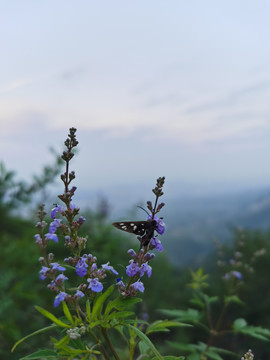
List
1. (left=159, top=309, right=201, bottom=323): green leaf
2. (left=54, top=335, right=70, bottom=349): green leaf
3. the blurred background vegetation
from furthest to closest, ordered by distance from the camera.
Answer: the blurred background vegetation < (left=159, top=309, right=201, bottom=323): green leaf < (left=54, top=335, right=70, bottom=349): green leaf

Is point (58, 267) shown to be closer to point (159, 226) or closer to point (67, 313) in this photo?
point (67, 313)

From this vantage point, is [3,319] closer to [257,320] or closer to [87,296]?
[87,296]

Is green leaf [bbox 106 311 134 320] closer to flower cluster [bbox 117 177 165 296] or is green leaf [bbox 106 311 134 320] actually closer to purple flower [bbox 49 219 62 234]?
flower cluster [bbox 117 177 165 296]

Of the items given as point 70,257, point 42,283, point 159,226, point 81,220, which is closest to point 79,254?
point 70,257

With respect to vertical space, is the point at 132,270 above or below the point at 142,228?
below

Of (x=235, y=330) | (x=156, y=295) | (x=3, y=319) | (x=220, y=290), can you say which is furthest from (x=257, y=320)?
(x=235, y=330)

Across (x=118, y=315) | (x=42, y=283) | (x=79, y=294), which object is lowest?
(x=42, y=283)

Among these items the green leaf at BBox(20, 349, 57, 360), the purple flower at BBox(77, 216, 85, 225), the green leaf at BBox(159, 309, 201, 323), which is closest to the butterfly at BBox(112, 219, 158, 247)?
the purple flower at BBox(77, 216, 85, 225)
